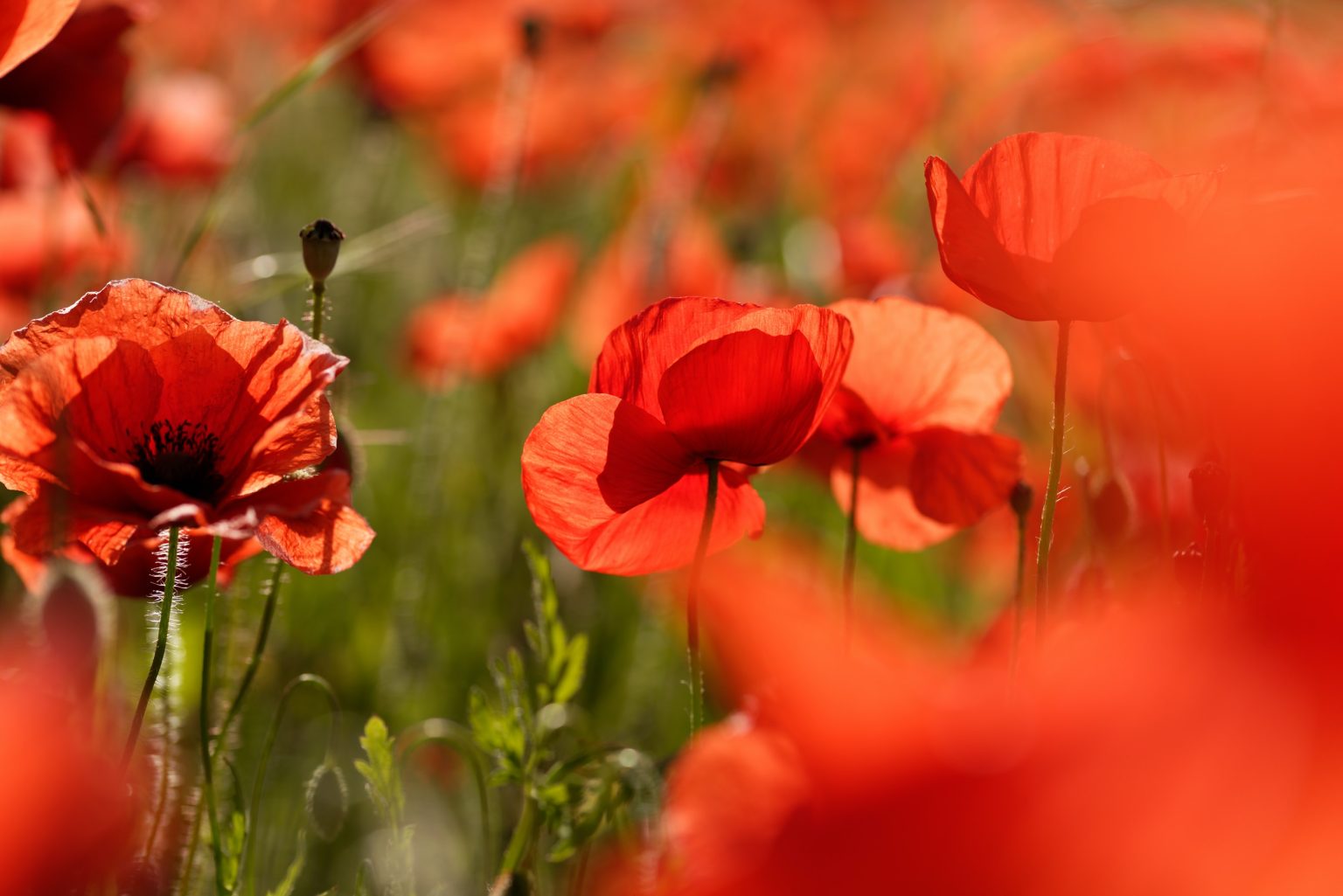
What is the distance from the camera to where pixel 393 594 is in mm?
1783

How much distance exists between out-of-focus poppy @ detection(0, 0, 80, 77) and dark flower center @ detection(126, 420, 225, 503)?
0.19m

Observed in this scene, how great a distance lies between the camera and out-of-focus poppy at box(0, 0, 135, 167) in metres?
1.11

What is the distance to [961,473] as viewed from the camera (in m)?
0.88

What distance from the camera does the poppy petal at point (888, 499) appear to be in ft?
3.08

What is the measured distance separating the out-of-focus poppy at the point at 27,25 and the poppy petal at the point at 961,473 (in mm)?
513

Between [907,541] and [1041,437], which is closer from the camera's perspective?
[907,541]

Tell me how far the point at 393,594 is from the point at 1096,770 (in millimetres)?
1548

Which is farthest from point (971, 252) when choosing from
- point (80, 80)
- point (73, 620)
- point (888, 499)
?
point (80, 80)

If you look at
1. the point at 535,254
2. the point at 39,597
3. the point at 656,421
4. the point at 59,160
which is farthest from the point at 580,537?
the point at 535,254

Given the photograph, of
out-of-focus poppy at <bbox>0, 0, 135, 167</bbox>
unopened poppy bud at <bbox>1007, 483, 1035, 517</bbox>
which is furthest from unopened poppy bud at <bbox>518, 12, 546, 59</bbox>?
unopened poppy bud at <bbox>1007, 483, 1035, 517</bbox>

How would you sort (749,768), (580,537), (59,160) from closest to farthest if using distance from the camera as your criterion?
1. (749,768)
2. (580,537)
3. (59,160)

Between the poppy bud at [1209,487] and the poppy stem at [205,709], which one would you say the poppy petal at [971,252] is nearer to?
the poppy bud at [1209,487]

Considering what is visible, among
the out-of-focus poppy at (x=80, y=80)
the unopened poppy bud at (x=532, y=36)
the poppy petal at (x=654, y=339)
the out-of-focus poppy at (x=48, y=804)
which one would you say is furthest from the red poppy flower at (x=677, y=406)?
the unopened poppy bud at (x=532, y=36)

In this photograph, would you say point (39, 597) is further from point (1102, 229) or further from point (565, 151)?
point (565, 151)
